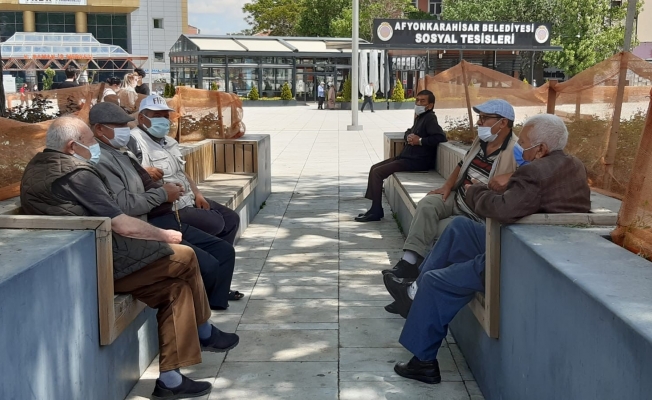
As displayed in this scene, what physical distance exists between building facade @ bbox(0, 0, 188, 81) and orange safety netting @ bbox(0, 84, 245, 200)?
58857 mm

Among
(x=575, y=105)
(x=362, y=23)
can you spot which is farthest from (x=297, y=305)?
(x=362, y=23)

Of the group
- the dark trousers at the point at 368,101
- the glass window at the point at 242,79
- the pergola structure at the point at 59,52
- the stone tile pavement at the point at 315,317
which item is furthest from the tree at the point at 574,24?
the stone tile pavement at the point at 315,317

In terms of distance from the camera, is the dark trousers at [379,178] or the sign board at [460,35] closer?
the dark trousers at [379,178]

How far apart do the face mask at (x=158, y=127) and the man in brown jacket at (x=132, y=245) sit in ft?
5.23

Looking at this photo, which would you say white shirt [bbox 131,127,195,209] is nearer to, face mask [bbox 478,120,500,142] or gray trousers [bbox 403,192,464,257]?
gray trousers [bbox 403,192,464,257]

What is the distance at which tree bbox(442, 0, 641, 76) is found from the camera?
48.5m

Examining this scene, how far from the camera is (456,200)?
6.19 meters

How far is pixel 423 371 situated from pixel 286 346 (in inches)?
38.6

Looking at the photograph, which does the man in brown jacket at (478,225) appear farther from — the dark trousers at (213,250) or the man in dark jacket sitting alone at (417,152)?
the man in dark jacket sitting alone at (417,152)

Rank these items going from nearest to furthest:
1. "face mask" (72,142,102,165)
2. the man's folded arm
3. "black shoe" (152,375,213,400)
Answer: the man's folded arm < "face mask" (72,142,102,165) < "black shoe" (152,375,213,400)

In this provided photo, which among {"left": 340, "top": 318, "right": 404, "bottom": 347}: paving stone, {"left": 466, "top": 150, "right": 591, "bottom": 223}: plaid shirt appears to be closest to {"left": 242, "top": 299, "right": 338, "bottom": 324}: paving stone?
{"left": 340, "top": 318, "right": 404, "bottom": 347}: paving stone

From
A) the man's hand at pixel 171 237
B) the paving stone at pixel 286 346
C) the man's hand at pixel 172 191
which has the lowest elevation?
the paving stone at pixel 286 346

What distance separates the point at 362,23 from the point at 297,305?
5260cm

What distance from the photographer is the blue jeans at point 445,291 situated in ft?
14.2
